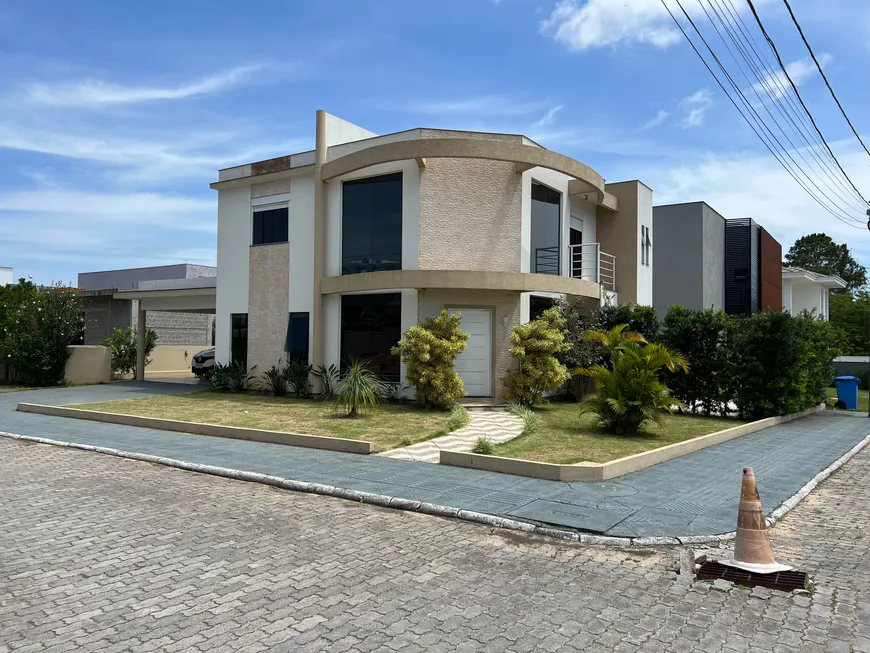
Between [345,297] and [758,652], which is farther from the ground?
[345,297]

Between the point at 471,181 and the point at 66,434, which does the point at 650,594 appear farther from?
the point at 471,181

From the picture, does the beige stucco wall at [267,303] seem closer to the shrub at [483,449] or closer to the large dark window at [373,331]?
the large dark window at [373,331]

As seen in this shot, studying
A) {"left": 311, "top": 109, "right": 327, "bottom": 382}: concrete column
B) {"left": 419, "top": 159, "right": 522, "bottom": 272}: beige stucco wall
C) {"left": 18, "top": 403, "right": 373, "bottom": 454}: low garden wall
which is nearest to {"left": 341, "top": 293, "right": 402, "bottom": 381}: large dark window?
{"left": 311, "top": 109, "right": 327, "bottom": 382}: concrete column

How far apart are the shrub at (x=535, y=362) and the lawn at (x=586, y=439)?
2.03ft

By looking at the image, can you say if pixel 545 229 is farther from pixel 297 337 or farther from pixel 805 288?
pixel 805 288

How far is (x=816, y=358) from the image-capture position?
18.4m

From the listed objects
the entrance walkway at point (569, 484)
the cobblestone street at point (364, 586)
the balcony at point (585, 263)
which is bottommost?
the cobblestone street at point (364, 586)

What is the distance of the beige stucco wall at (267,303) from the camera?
19.9m

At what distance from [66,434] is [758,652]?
12.7m

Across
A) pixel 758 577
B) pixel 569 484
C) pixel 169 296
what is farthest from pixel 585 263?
pixel 758 577

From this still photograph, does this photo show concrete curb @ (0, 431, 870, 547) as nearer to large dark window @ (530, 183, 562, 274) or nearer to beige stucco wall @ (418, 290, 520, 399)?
beige stucco wall @ (418, 290, 520, 399)

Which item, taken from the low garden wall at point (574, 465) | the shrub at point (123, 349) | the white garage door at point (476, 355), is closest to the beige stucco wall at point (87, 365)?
the shrub at point (123, 349)

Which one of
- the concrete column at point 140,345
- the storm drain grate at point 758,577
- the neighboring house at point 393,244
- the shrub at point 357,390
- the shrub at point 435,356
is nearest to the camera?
the storm drain grate at point 758,577

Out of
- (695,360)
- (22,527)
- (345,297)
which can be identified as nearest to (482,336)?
(345,297)
